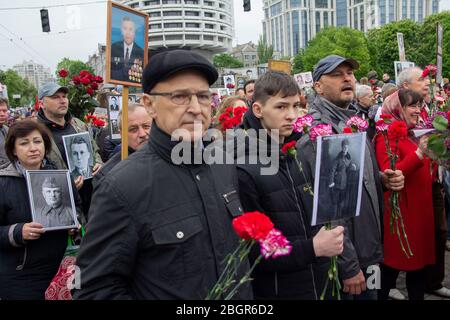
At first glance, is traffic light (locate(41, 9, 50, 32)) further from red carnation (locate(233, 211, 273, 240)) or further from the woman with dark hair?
red carnation (locate(233, 211, 273, 240))

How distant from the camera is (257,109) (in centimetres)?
256

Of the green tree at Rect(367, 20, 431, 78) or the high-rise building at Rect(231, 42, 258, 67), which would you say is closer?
the green tree at Rect(367, 20, 431, 78)

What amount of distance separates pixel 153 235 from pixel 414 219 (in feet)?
9.29

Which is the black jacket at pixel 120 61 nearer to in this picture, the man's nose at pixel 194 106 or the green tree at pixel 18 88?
the man's nose at pixel 194 106

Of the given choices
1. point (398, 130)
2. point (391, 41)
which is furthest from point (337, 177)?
point (391, 41)

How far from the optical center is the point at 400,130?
2.88 m

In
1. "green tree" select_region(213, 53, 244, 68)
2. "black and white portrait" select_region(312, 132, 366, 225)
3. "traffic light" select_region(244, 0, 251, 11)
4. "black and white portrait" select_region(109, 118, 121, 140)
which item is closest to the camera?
"black and white portrait" select_region(312, 132, 366, 225)

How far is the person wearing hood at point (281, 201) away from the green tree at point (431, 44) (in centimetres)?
3340

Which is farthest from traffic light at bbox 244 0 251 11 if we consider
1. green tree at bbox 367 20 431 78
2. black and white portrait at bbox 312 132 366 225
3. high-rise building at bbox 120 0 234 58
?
high-rise building at bbox 120 0 234 58

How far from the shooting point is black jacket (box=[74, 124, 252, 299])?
5.08 feet

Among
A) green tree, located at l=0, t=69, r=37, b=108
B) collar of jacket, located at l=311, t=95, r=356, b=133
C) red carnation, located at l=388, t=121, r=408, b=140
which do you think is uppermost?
green tree, located at l=0, t=69, r=37, b=108

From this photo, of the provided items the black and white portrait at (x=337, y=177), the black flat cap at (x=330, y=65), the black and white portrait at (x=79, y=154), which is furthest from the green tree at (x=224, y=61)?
the black and white portrait at (x=337, y=177)
